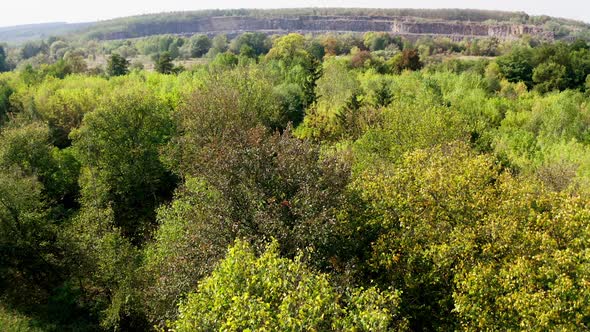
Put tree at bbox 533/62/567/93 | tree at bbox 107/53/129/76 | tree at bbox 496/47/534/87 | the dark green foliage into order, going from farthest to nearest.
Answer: the dark green foliage < tree at bbox 496/47/534/87 < tree at bbox 107/53/129/76 < tree at bbox 533/62/567/93

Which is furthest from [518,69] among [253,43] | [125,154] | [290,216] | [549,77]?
[253,43]

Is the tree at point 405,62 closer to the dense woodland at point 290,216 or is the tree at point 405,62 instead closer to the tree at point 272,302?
the dense woodland at point 290,216

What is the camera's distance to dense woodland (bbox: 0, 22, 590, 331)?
1551 cm

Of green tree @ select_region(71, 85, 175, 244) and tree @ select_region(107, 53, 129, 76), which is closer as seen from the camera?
green tree @ select_region(71, 85, 175, 244)

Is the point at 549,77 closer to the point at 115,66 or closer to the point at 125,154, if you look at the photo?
the point at 125,154

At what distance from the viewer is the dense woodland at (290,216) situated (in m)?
15.5

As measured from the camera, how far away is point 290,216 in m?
20.1

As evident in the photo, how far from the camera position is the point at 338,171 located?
74.3 feet

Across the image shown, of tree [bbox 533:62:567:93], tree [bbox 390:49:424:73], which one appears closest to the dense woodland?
tree [bbox 533:62:567:93]

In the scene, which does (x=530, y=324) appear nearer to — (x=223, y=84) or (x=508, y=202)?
(x=508, y=202)

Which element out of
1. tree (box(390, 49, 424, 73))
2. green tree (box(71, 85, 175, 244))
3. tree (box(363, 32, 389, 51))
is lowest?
green tree (box(71, 85, 175, 244))

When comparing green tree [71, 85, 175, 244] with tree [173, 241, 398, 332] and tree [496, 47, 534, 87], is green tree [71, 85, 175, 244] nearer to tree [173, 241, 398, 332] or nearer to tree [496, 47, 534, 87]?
tree [173, 241, 398, 332]

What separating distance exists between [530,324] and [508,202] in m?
5.59

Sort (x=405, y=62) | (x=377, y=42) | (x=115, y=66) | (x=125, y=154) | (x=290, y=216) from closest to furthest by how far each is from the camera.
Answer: (x=290, y=216) < (x=125, y=154) < (x=115, y=66) < (x=405, y=62) < (x=377, y=42)
